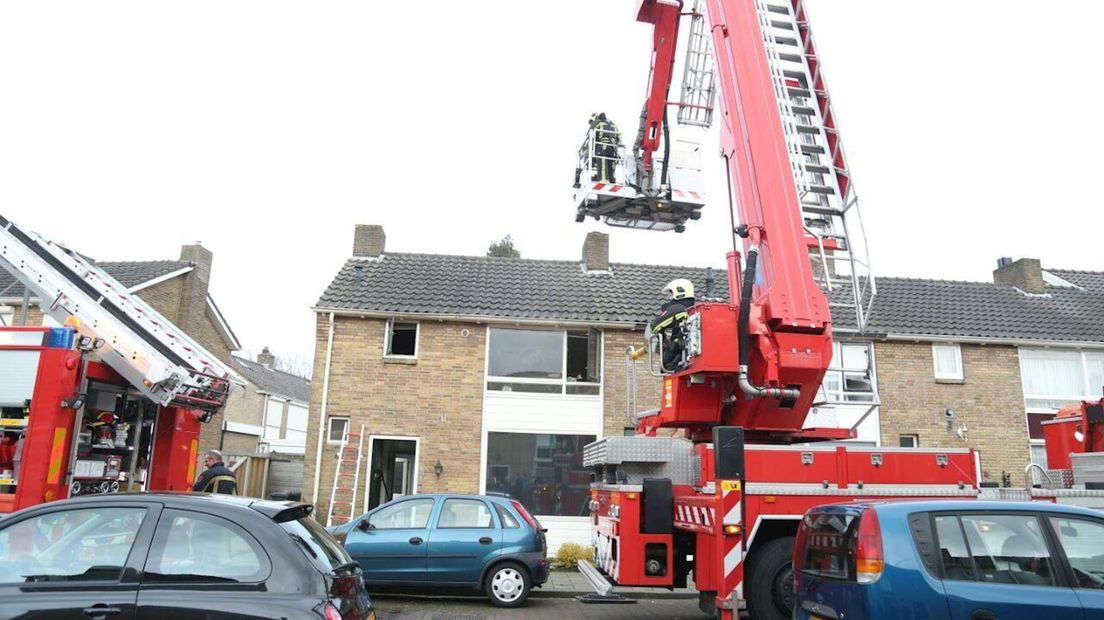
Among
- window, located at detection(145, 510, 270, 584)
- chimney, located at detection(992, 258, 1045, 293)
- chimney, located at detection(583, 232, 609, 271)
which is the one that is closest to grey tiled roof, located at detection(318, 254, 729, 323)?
chimney, located at detection(583, 232, 609, 271)

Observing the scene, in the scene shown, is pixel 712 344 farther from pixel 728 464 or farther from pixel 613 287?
pixel 613 287

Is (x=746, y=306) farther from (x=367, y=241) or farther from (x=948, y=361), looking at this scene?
(x=367, y=241)

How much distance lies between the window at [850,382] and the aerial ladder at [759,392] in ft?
1.14

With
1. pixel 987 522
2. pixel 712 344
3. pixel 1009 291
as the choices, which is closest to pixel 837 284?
pixel 712 344

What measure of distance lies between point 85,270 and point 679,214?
723 centimetres

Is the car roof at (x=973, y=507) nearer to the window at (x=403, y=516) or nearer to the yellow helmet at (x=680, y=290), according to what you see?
the yellow helmet at (x=680, y=290)

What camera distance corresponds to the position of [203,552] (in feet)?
13.7

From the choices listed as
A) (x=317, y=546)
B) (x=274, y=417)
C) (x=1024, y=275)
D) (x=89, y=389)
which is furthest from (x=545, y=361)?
(x=274, y=417)

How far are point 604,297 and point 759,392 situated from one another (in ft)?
30.5

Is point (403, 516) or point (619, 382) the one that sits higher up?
point (619, 382)

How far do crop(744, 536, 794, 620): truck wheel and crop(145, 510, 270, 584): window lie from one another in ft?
15.4

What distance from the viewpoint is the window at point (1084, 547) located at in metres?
4.63

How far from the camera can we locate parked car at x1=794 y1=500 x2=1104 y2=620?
4.49m

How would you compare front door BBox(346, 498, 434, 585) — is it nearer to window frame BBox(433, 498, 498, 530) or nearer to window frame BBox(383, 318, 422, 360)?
window frame BBox(433, 498, 498, 530)
